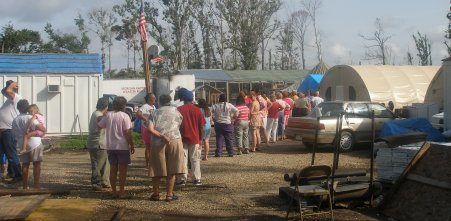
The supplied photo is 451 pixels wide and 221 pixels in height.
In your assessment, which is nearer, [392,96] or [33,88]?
[33,88]

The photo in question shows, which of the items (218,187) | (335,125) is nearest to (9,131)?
(218,187)

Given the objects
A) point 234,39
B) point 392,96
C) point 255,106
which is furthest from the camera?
point 234,39

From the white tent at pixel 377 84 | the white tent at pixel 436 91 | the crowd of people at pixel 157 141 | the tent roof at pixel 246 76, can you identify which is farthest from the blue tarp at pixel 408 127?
the tent roof at pixel 246 76

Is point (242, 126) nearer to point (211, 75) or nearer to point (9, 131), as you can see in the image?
point (9, 131)

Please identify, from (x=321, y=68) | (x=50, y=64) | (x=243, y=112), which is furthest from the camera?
(x=321, y=68)

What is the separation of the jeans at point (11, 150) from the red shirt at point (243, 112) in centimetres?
586

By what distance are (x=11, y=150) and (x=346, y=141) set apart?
8.78m

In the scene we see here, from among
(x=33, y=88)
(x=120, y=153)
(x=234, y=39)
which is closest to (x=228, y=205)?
(x=120, y=153)

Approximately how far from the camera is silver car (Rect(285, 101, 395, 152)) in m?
14.9

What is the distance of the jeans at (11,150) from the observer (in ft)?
34.5

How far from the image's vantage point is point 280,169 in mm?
12008

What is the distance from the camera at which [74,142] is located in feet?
57.6

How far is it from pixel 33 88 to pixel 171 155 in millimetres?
12704

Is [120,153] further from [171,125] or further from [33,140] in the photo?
[33,140]
